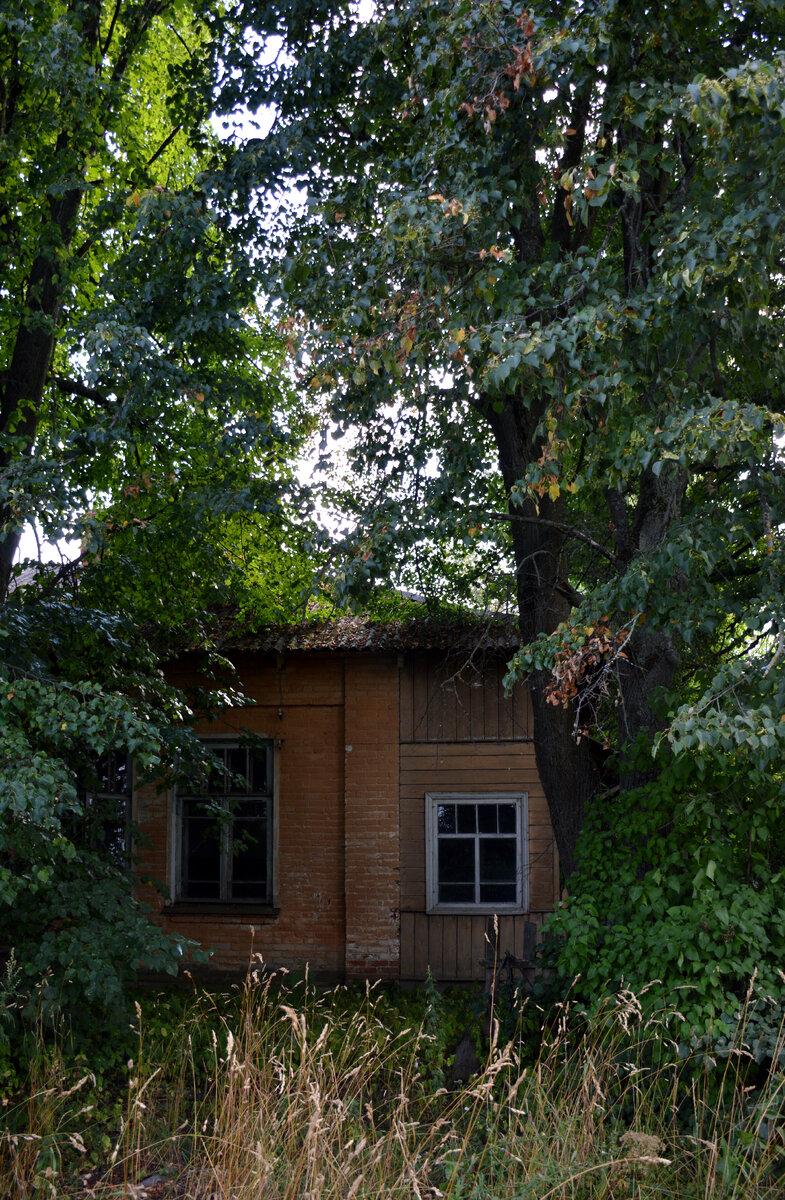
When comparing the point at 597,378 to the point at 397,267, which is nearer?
the point at 597,378

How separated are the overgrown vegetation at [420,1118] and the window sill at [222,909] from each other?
3268mm

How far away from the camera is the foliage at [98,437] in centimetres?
620

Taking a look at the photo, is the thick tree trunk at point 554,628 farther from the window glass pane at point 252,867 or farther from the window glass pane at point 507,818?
the window glass pane at point 252,867

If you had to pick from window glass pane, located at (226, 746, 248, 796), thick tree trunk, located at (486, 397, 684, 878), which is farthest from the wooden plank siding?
thick tree trunk, located at (486, 397, 684, 878)

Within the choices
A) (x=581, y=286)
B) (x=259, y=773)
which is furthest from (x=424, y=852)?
(x=581, y=286)

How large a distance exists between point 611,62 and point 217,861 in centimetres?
1008

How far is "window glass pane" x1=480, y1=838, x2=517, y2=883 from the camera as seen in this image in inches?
465

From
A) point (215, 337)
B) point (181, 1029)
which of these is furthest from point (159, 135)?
point (181, 1029)

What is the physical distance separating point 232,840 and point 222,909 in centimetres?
82

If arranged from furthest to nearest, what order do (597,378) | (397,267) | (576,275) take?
(397,267)
(576,275)
(597,378)

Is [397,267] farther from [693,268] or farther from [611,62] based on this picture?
[693,268]

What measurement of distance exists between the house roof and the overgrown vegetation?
3.98 meters

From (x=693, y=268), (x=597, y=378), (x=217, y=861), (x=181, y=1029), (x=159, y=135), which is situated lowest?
(x=181, y=1029)

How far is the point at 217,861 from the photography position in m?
12.6
